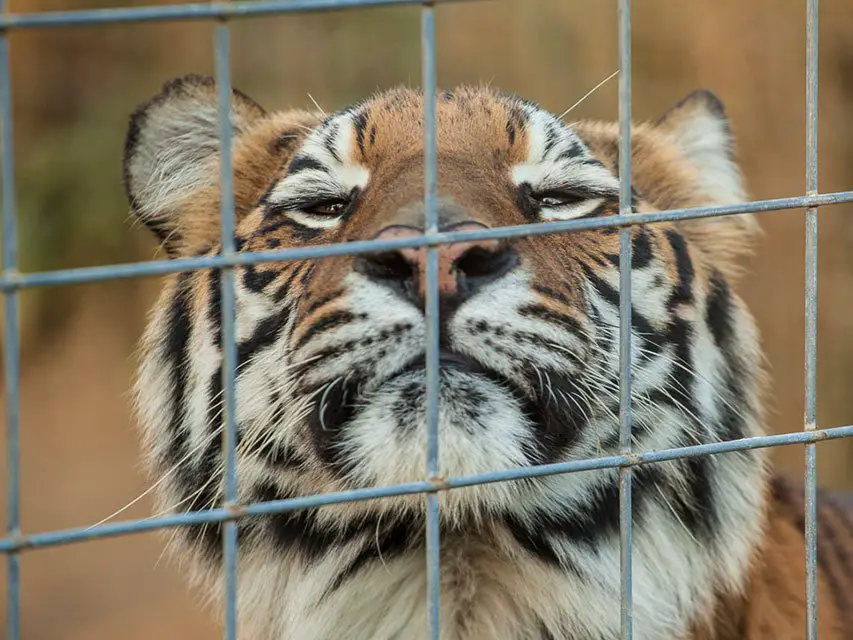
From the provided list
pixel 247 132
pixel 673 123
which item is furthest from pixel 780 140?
pixel 247 132

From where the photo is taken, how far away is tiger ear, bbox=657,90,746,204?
9.50ft

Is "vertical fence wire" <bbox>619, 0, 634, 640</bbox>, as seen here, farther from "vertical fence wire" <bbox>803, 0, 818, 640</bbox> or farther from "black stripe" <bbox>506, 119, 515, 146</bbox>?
"black stripe" <bbox>506, 119, 515, 146</bbox>

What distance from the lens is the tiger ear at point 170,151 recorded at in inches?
101

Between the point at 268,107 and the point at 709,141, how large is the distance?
335cm

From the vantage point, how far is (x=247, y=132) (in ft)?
8.90

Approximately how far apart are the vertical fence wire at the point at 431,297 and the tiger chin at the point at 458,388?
214mm

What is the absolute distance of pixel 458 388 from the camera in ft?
5.56

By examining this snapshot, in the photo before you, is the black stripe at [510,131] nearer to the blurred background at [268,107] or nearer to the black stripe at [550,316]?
the black stripe at [550,316]

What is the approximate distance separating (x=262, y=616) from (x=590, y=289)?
3.00ft

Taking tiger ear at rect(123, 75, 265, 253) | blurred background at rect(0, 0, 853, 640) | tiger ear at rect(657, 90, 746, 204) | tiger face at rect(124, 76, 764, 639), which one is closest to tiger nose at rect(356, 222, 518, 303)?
tiger face at rect(124, 76, 764, 639)

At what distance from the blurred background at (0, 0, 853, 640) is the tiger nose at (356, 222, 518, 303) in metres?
3.43

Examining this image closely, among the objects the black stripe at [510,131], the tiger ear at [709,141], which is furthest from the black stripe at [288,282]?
the tiger ear at [709,141]

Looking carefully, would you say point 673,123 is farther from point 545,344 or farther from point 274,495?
point 274,495

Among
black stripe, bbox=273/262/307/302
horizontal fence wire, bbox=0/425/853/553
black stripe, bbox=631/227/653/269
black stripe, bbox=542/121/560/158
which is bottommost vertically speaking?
horizontal fence wire, bbox=0/425/853/553
